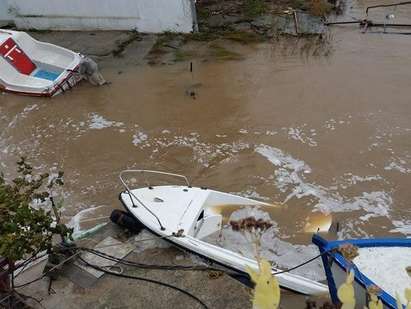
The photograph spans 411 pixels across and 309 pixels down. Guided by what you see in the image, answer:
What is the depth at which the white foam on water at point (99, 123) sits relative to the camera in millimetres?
9391

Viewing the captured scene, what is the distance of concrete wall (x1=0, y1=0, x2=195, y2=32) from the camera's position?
42.0 ft

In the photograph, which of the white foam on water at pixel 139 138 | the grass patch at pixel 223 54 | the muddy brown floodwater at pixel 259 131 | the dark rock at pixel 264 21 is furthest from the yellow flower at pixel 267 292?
the dark rock at pixel 264 21

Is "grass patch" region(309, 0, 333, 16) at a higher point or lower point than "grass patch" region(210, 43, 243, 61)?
higher

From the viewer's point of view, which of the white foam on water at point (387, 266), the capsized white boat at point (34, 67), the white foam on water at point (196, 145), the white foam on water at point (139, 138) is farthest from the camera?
the capsized white boat at point (34, 67)

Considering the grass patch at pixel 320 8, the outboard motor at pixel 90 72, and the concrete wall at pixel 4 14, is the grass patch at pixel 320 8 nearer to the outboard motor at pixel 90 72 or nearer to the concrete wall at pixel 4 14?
the outboard motor at pixel 90 72

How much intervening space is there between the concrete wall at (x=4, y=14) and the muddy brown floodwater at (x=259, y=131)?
4.63 metres

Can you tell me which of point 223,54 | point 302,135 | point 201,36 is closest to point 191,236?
point 302,135

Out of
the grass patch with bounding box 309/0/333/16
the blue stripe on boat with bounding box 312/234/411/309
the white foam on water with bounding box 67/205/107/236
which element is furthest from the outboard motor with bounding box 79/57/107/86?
the blue stripe on boat with bounding box 312/234/411/309

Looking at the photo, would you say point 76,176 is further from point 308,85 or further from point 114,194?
point 308,85

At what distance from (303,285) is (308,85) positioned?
612 centimetres

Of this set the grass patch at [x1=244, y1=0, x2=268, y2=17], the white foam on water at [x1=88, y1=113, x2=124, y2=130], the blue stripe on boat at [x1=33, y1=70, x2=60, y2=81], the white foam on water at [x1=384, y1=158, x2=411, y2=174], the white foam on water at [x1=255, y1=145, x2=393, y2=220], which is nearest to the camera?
the white foam on water at [x1=255, y1=145, x2=393, y2=220]

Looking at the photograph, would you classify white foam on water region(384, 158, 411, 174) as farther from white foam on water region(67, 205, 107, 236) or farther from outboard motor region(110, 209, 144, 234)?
white foam on water region(67, 205, 107, 236)

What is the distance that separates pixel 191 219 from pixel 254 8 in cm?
1051

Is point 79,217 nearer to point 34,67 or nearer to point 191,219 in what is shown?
point 191,219
